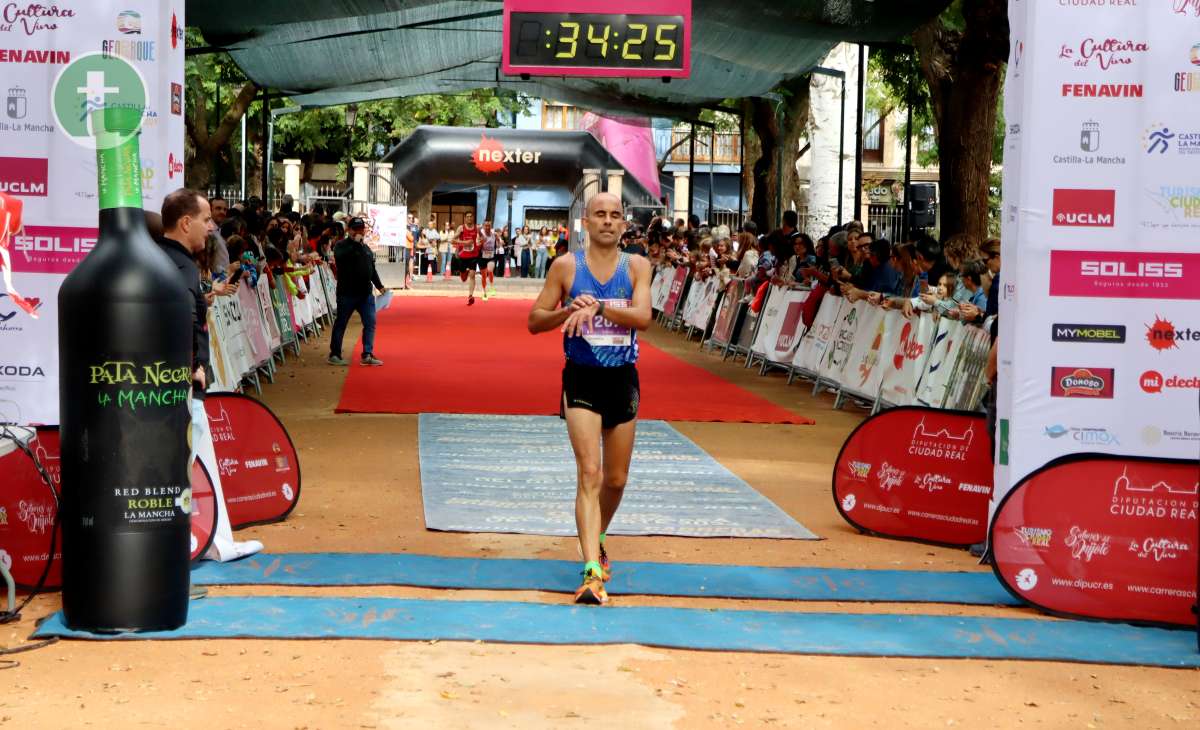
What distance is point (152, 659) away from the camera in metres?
6.16

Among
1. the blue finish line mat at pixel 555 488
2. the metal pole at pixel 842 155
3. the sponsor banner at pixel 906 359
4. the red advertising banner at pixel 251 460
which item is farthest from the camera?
the metal pole at pixel 842 155

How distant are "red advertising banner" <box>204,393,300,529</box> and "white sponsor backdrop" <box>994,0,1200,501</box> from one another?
13.9 feet

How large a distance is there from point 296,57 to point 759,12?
755 cm

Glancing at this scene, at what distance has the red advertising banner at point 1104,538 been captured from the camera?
288 inches

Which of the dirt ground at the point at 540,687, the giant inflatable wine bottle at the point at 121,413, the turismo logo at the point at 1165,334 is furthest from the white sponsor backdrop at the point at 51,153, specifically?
the turismo logo at the point at 1165,334

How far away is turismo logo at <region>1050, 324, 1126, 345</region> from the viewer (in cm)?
795

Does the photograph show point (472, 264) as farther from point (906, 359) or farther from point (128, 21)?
point (128, 21)

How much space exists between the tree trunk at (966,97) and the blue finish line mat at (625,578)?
10.2 m

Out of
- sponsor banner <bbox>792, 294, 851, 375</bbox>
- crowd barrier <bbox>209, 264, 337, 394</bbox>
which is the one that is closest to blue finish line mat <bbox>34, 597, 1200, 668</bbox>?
crowd barrier <bbox>209, 264, 337, 394</bbox>

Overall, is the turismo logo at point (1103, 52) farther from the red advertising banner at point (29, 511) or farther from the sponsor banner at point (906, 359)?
the sponsor banner at point (906, 359)

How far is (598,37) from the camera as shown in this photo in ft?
54.9

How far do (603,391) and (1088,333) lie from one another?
8.31 ft

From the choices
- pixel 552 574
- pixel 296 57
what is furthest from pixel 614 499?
pixel 296 57

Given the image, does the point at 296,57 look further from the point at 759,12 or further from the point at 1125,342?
the point at 1125,342
